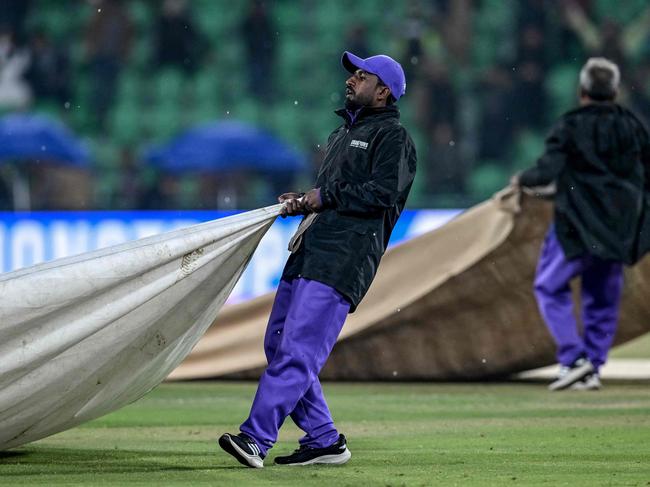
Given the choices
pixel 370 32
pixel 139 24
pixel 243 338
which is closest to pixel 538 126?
pixel 370 32

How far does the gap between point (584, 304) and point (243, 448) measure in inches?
179

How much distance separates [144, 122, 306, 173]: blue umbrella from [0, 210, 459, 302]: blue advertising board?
229 centimetres

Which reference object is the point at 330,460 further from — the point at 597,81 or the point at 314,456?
the point at 597,81

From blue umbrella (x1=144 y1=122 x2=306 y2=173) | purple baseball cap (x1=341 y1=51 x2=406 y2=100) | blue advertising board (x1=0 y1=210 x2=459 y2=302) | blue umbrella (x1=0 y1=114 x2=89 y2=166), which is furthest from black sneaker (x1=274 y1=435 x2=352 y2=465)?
blue umbrella (x1=0 y1=114 x2=89 y2=166)

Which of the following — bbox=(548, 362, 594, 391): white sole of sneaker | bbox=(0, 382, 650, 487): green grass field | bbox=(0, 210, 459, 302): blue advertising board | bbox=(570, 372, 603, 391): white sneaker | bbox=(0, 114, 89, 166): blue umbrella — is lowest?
bbox=(570, 372, 603, 391): white sneaker

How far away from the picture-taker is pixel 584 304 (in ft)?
30.9

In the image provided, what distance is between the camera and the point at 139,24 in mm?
18547

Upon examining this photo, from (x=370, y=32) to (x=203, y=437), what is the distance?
1165 centimetres

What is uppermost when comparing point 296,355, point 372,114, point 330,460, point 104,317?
point 372,114

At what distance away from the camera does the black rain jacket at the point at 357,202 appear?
5422 mm

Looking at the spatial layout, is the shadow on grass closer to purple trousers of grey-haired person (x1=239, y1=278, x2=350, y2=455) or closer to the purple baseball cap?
purple trousers of grey-haired person (x1=239, y1=278, x2=350, y2=455)

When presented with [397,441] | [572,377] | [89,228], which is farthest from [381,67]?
[89,228]

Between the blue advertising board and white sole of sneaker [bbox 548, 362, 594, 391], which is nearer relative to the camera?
white sole of sneaker [bbox 548, 362, 594, 391]

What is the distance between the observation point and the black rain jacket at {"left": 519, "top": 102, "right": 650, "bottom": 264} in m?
9.15
